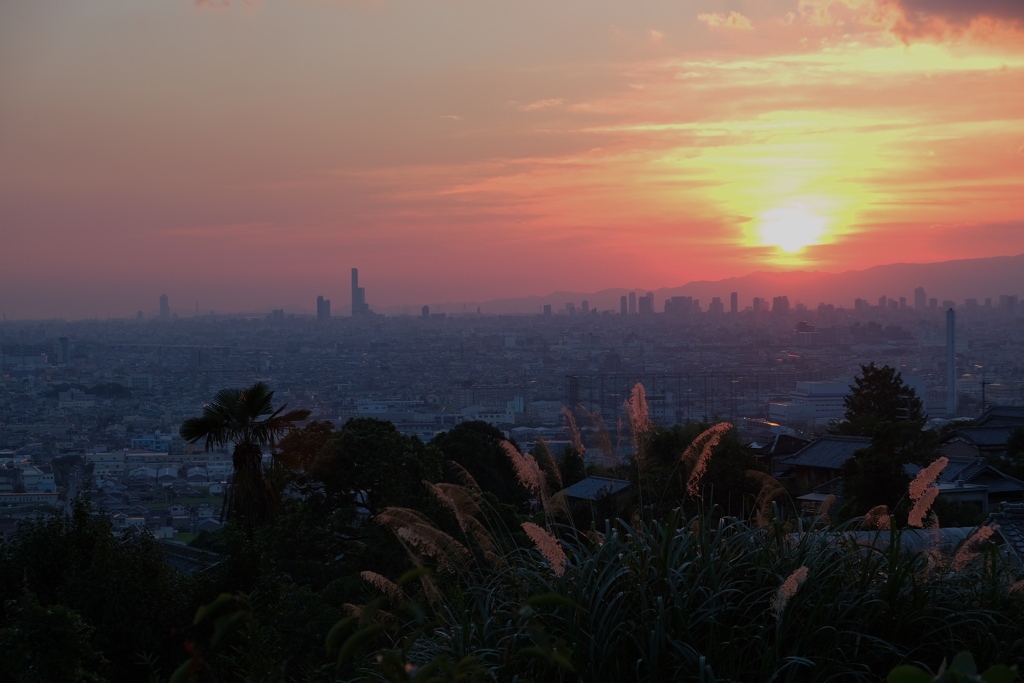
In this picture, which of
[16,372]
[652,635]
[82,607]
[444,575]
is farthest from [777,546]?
[16,372]

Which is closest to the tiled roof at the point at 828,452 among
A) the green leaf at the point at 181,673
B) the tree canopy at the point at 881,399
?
the tree canopy at the point at 881,399

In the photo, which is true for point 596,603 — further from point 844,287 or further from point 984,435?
point 844,287

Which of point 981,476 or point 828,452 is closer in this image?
point 981,476

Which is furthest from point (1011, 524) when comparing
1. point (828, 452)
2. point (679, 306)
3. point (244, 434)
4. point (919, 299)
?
point (919, 299)

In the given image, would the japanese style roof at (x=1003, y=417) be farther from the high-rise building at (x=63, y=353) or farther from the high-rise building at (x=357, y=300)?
the high-rise building at (x=357, y=300)

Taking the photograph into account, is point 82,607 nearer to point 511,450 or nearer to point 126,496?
point 511,450

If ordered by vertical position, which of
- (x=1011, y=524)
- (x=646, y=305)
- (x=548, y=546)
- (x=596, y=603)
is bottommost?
(x=1011, y=524)
